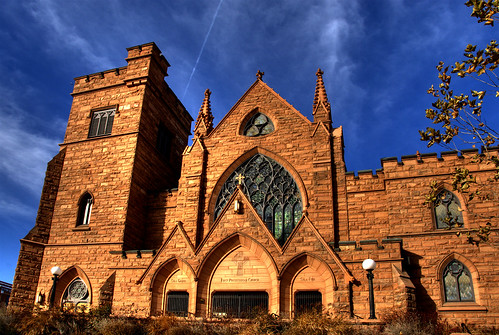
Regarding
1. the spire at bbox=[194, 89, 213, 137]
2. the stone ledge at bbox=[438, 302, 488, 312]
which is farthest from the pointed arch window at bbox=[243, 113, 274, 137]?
the stone ledge at bbox=[438, 302, 488, 312]

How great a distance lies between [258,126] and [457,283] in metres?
10.1

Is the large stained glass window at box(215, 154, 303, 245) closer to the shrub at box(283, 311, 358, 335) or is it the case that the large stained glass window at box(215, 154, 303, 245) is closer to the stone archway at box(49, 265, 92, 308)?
the stone archway at box(49, 265, 92, 308)

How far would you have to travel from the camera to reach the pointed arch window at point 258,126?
66.9ft

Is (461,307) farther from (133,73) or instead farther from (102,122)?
(133,73)

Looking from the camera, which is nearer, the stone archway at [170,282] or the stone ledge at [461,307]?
the stone ledge at [461,307]

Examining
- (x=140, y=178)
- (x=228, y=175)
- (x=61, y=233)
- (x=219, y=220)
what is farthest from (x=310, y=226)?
(x=61, y=233)

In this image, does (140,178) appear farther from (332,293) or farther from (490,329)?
(490,329)

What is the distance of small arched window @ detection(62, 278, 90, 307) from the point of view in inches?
725

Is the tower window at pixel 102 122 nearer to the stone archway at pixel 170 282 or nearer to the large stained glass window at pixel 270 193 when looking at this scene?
the large stained glass window at pixel 270 193

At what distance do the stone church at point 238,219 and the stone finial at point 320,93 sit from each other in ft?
0.19

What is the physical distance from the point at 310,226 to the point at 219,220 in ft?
10.5

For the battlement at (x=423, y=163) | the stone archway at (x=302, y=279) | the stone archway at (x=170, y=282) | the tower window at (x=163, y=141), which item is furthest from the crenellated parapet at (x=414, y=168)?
the tower window at (x=163, y=141)

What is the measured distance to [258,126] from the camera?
67.7ft

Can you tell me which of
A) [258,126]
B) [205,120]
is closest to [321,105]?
[258,126]
